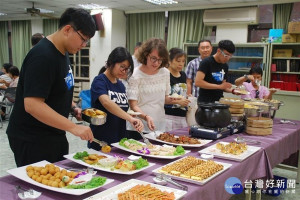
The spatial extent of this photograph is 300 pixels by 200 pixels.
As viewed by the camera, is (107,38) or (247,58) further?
(107,38)

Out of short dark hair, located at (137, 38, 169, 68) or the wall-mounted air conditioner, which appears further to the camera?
the wall-mounted air conditioner

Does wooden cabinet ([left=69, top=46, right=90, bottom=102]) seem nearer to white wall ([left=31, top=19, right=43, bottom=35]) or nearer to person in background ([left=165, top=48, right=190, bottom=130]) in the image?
white wall ([left=31, top=19, right=43, bottom=35])

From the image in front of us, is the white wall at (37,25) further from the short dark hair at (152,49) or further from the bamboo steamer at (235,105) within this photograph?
the bamboo steamer at (235,105)

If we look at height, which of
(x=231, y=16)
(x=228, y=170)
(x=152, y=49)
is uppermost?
(x=231, y=16)

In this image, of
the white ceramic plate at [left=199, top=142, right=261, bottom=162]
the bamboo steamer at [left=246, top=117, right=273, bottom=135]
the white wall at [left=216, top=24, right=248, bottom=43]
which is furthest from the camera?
the white wall at [left=216, top=24, right=248, bottom=43]

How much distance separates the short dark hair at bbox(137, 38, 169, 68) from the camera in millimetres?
2105

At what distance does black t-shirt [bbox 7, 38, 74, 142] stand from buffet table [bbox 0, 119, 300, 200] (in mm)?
197

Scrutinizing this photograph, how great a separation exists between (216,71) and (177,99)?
2.41 ft

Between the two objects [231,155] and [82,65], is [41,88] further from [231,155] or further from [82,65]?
[82,65]

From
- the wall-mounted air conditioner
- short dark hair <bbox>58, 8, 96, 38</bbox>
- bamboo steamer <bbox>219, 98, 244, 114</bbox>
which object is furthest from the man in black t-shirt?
the wall-mounted air conditioner

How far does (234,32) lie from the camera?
6.13 m

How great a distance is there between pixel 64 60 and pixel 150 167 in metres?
0.66

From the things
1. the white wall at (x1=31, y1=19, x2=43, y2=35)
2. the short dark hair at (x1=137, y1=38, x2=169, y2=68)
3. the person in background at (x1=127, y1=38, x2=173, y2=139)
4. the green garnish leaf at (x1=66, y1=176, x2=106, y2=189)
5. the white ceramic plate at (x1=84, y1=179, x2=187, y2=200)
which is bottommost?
the white ceramic plate at (x1=84, y1=179, x2=187, y2=200)

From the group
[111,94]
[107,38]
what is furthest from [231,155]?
[107,38]
